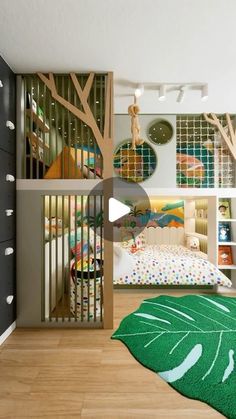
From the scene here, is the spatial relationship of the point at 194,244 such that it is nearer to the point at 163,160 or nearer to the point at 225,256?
the point at 225,256

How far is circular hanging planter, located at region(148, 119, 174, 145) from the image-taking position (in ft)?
13.4

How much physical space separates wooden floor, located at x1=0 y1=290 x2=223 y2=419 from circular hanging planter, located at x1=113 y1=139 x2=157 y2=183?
8.13 ft

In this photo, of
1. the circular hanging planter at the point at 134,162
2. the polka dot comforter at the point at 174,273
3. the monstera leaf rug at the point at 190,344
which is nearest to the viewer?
the monstera leaf rug at the point at 190,344

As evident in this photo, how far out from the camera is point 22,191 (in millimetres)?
2570

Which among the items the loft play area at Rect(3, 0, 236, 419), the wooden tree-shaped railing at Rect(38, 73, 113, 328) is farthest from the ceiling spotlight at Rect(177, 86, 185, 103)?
the wooden tree-shaped railing at Rect(38, 73, 113, 328)

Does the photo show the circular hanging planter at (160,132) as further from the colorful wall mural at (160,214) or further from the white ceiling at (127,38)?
the white ceiling at (127,38)

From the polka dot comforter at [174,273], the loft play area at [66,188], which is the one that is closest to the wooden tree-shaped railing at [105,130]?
the loft play area at [66,188]

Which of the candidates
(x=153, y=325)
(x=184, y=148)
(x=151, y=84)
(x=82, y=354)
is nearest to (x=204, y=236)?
(x=184, y=148)

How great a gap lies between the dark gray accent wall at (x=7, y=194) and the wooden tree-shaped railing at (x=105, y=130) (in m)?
0.37

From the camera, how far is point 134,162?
420 cm

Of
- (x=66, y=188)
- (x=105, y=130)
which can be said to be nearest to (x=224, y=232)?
(x=105, y=130)

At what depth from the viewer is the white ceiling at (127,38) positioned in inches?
67.8
